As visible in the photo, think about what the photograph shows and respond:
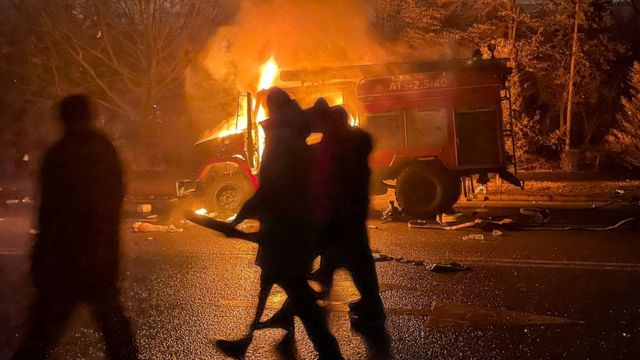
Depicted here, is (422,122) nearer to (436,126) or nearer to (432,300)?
(436,126)

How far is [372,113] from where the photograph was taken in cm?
1195

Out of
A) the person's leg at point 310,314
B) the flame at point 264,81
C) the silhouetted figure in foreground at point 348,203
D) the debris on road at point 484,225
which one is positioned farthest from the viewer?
the flame at point 264,81

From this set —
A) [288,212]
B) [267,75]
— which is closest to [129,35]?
[267,75]

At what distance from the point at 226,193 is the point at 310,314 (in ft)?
27.0

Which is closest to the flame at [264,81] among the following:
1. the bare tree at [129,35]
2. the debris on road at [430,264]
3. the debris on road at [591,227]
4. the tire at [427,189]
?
the tire at [427,189]

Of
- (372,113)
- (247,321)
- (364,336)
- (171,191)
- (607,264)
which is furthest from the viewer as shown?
(171,191)

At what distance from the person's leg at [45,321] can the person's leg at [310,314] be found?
1480 millimetres

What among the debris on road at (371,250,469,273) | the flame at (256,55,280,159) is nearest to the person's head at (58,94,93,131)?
the debris on road at (371,250,469,273)

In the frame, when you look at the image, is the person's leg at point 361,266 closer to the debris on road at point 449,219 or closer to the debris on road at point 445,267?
the debris on road at point 445,267

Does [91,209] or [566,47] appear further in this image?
[566,47]

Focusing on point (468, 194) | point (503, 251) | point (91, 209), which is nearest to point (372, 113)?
point (468, 194)

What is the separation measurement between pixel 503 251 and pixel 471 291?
88.1 inches

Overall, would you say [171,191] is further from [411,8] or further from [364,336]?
[364,336]

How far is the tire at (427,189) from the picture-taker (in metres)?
11.6
